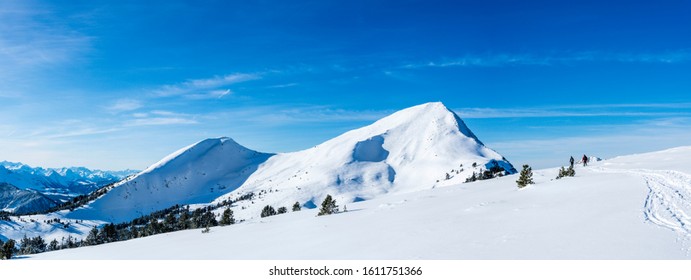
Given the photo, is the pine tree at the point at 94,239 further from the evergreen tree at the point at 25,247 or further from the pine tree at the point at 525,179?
the pine tree at the point at 525,179

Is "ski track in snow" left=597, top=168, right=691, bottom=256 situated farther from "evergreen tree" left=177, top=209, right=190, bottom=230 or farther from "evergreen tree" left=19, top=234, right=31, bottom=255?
"evergreen tree" left=177, top=209, right=190, bottom=230

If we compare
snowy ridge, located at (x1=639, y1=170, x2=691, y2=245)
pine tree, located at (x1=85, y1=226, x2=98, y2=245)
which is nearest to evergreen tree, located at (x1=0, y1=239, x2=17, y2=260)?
snowy ridge, located at (x1=639, y1=170, x2=691, y2=245)

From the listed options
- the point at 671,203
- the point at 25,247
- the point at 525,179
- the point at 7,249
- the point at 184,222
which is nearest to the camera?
the point at 671,203

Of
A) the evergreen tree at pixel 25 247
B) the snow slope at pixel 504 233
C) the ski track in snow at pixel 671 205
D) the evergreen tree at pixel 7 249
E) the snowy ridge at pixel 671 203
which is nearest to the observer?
the snow slope at pixel 504 233

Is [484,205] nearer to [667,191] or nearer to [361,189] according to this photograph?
[667,191]

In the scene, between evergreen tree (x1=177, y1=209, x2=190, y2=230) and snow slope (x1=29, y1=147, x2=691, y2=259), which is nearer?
snow slope (x1=29, y1=147, x2=691, y2=259)

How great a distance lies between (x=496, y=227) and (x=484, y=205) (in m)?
7.76

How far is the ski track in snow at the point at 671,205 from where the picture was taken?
13125 millimetres

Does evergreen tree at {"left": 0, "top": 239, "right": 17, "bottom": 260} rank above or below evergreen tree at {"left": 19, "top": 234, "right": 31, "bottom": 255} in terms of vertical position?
above

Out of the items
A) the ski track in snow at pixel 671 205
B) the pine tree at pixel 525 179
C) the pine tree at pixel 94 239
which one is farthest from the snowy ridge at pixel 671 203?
the pine tree at pixel 94 239

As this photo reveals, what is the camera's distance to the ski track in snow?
13125 millimetres

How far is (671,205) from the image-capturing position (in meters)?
17.6

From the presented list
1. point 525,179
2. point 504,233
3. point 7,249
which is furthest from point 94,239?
point 504,233

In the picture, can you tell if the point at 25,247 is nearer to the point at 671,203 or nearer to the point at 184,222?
the point at 184,222
